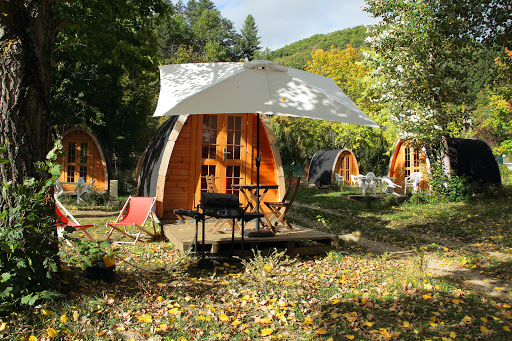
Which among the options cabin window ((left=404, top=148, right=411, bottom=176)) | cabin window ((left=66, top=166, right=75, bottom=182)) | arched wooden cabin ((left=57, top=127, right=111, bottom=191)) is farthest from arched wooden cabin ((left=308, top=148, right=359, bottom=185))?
cabin window ((left=66, top=166, right=75, bottom=182))

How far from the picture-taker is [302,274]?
5.28 metres

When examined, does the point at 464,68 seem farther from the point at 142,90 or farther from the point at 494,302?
the point at 142,90

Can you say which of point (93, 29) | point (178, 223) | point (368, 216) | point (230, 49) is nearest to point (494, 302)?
point (178, 223)

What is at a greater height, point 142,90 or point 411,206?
point 142,90

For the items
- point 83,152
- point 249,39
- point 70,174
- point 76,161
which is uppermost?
point 249,39

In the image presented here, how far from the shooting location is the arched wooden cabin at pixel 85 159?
1641 centimetres

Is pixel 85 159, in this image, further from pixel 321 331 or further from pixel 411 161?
pixel 321 331

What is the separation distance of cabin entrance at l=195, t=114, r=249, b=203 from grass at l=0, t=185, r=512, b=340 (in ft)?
8.24

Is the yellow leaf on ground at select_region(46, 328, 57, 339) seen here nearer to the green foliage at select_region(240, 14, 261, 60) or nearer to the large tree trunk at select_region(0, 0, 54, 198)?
the large tree trunk at select_region(0, 0, 54, 198)

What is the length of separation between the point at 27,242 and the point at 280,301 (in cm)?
241

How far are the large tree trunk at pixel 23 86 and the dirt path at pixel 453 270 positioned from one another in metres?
4.75

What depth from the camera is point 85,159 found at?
16.7 metres

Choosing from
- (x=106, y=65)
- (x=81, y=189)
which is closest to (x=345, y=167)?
(x=106, y=65)

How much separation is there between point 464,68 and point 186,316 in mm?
12309
